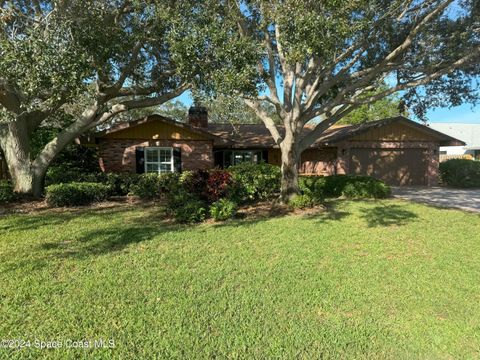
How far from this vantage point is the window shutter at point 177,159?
1585cm

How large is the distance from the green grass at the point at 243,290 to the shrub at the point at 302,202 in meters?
2.16

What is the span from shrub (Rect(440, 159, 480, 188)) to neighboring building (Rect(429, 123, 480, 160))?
71.3 feet

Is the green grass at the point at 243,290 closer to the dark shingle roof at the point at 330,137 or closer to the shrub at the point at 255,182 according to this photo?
the shrub at the point at 255,182

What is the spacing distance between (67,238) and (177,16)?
5.35 m

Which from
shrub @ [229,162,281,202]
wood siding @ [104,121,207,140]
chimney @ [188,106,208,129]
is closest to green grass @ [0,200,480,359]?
shrub @ [229,162,281,202]

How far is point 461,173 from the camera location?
60.8 feet

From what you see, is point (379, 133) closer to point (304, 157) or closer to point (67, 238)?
point (304, 157)

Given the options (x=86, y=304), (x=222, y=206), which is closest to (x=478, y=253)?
(x=222, y=206)

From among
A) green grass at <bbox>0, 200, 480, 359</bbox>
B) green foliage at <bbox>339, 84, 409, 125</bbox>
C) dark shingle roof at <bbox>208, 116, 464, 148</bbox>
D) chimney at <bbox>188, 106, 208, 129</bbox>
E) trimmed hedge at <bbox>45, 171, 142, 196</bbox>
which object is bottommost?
green grass at <bbox>0, 200, 480, 359</bbox>

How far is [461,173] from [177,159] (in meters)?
16.1

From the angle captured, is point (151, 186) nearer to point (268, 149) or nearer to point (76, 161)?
point (76, 161)

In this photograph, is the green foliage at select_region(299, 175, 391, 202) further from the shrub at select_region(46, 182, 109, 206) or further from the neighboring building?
the neighboring building

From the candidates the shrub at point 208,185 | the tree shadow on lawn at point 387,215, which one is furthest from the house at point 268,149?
the tree shadow on lawn at point 387,215

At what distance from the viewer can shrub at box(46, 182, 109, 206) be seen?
33.5ft
